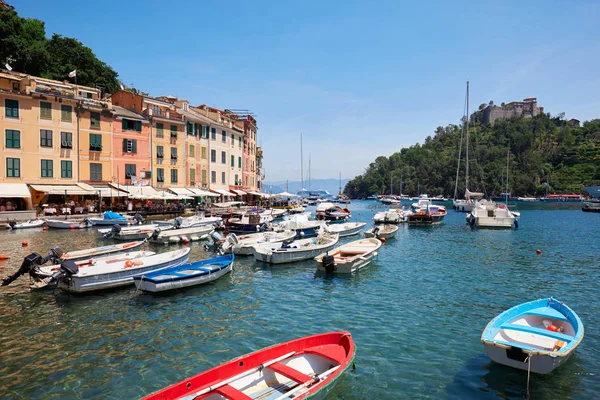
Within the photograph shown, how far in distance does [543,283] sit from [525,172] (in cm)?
15268

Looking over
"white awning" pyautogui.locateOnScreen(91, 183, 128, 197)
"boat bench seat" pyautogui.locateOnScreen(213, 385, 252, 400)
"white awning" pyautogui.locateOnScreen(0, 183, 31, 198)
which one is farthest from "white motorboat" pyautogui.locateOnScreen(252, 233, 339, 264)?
"white awning" pyautogui.locateOnScreen(0, 183, 31, 198)

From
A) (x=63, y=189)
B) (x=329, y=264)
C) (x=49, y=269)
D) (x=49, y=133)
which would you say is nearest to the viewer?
(x=49, y=269)

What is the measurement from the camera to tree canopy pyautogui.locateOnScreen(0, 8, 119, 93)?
52438 millimetres

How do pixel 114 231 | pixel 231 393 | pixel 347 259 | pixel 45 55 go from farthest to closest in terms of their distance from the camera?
pixel 45 55, pixel 114 231, pixel 347 259, pixel 231 393

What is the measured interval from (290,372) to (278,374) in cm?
49

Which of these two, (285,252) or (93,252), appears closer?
(93,252)

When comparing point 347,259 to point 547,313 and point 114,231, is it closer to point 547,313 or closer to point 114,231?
point 547,313

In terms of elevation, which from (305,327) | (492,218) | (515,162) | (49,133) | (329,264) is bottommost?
(305,327)

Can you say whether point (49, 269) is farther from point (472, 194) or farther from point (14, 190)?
point (472, 194)

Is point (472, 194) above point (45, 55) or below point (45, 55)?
below

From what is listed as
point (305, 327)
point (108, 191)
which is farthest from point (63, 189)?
point (305, 327)

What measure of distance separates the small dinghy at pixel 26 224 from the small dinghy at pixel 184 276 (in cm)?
2691

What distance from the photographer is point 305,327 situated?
12.7 metres

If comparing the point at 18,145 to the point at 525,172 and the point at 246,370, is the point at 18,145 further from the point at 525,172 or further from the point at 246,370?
the point at 525,172
